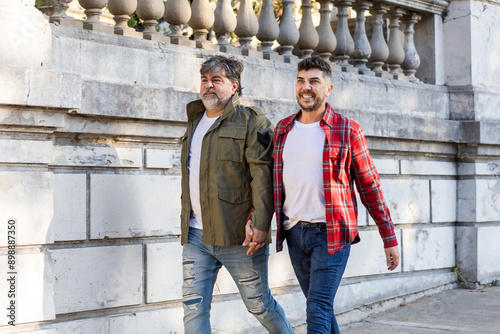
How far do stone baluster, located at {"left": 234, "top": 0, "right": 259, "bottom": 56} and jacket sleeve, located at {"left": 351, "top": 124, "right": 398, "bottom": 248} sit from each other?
2.03 metres

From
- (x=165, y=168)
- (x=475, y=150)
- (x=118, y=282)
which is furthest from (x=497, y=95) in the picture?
(x=118, y=282)

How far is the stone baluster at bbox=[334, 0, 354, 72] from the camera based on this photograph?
679 cm

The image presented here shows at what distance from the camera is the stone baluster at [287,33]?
20.6 ft

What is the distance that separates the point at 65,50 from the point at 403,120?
321 centimetres

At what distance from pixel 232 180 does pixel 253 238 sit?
32 cm

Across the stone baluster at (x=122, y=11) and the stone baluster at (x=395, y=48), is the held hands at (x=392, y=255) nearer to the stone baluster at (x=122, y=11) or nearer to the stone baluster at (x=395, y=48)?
the stone baluster at (x=122, y=11)

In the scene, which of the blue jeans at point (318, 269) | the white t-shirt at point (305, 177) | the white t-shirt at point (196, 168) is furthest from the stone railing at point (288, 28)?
the blue jeans at point (318, 269)

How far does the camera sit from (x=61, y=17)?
16.1ft

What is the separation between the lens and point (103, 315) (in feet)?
15.7

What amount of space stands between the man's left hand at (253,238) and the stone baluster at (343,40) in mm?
3070

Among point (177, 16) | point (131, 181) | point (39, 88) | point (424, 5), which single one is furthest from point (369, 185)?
point (424, 5)

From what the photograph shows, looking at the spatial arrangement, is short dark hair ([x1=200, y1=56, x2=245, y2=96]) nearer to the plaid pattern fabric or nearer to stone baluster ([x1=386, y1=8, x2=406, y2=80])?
the plaid pattern fabric

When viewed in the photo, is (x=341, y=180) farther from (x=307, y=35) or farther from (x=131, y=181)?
(x=307, y=35)

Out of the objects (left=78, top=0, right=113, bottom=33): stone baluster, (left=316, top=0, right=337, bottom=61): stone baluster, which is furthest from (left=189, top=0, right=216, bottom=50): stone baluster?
(left=316, top=0, right=337, bottom=61): stone baluster
